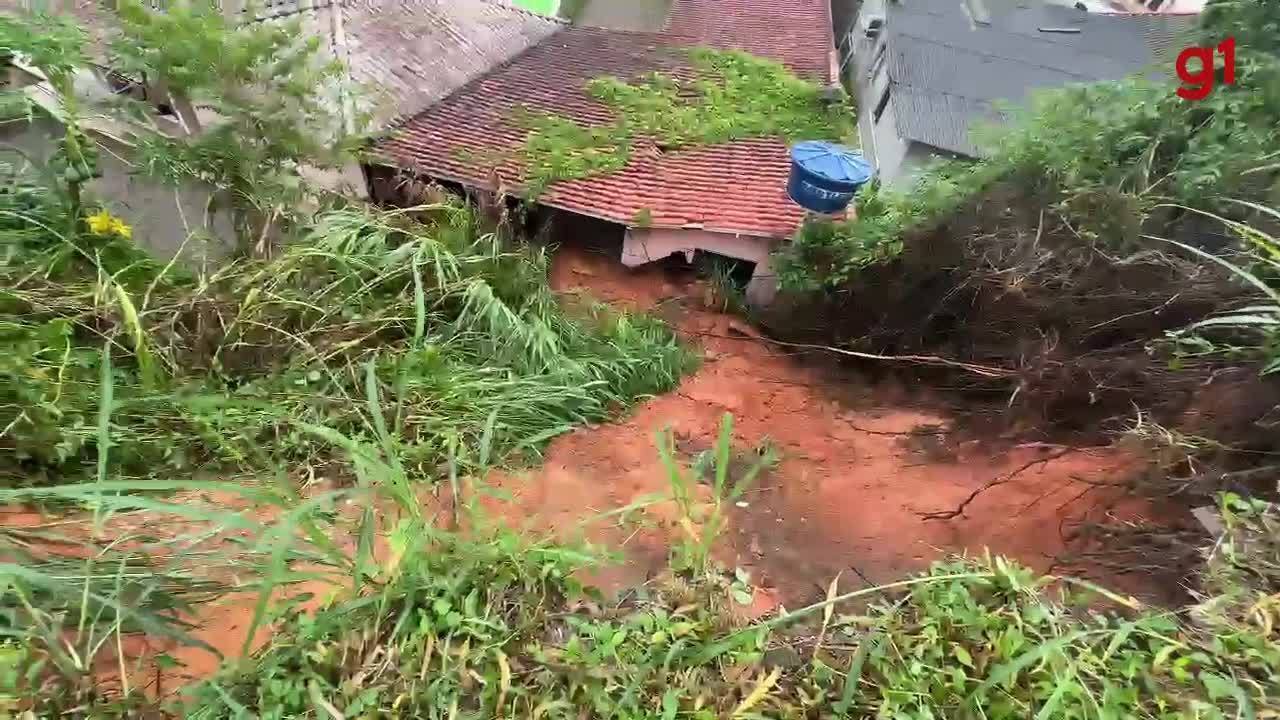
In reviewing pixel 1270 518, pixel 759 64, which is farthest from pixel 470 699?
pixel 759 64

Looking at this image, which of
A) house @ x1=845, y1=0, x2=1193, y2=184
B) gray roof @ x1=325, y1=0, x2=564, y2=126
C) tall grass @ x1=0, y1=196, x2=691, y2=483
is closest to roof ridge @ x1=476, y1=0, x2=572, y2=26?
gray roof @ x1=325, y1=0, x2=564, y2=126

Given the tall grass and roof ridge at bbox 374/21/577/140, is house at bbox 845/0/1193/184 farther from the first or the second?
roof ridge at bbox 374/21/577/140

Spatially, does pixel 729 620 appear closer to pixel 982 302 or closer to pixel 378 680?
pixel 378 680

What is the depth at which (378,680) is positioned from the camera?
149 cm

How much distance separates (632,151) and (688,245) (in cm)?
211

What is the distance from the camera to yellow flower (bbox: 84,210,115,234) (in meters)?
3.84

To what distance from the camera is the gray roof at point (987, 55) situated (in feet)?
30.1

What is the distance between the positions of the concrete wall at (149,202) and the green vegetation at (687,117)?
443 centimetres

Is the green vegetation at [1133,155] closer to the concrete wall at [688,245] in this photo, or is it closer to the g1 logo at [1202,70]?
the g1 logo at [1202,70]

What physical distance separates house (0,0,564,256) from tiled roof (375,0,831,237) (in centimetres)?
43

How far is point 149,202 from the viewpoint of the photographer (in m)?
4.71

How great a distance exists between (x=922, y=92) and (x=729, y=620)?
32.4 feet

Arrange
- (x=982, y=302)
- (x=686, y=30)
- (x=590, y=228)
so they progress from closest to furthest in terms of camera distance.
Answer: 1. (x=982, y=302)
2. (x=590, y=228)
3. (x=686, y=30)

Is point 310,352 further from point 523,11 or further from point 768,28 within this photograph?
point 768,28
